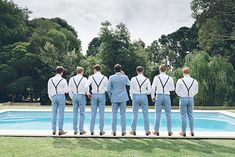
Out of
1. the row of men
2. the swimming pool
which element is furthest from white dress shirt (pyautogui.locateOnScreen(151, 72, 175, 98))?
the swimming pool

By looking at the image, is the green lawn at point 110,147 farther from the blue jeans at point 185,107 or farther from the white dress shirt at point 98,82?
the white dress shirt at point 98,82

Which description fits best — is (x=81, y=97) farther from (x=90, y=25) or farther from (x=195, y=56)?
(x=90, y=25)

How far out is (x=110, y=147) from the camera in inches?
306

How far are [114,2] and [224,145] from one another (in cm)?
1550

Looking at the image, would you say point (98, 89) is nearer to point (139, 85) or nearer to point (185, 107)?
point (139, 85)

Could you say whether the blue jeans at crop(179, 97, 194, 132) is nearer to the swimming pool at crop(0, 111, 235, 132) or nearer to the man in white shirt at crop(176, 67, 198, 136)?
the man in white shirt at crop(176, 67, 198, 136)

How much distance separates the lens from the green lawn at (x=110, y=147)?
705 cm

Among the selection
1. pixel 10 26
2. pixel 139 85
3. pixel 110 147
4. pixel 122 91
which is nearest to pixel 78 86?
pixel 122 91

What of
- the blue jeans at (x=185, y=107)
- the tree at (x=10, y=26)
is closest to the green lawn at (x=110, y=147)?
the blue jeans at (x=185, y=107)

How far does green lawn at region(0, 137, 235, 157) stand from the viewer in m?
7.05

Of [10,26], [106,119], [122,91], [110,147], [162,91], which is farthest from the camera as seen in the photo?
[10,26]

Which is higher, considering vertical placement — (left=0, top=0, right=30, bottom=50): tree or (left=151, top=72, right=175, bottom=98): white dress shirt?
(left=0, top=0, right=30, bottom=50): tree

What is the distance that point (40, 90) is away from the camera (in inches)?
1091

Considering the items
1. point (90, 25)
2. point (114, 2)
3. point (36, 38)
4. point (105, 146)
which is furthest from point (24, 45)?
point (105, 146)
